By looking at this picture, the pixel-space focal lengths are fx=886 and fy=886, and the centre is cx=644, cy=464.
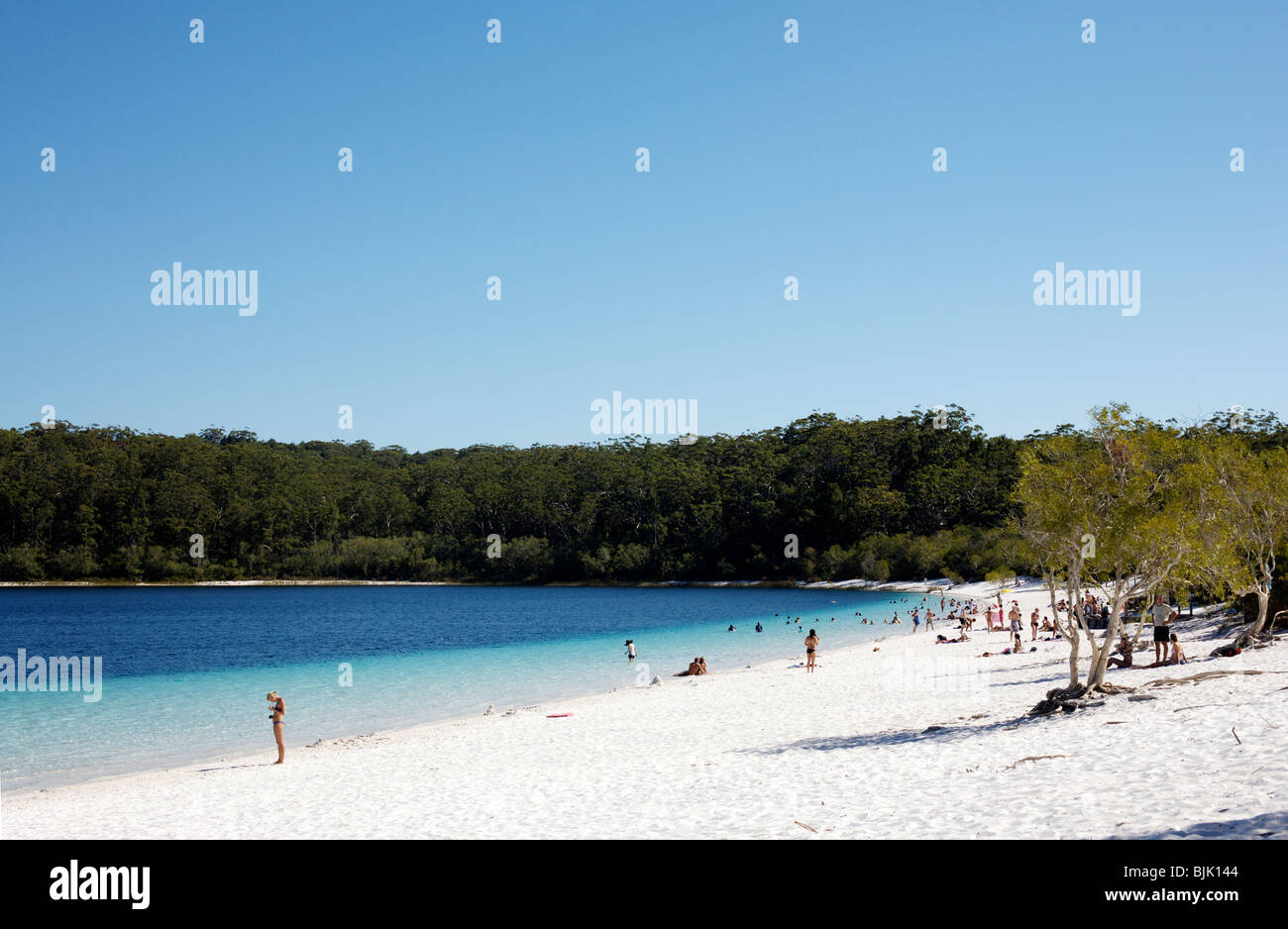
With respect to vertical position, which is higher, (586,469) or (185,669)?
(586,469)

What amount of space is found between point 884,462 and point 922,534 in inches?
564

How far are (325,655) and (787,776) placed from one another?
3750cm

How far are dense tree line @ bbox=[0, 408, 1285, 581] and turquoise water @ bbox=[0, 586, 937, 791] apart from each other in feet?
67.6

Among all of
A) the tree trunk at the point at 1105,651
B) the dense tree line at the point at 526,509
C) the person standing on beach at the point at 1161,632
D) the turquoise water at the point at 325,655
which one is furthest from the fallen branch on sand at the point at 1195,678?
the dense tree line at the point at 526,509

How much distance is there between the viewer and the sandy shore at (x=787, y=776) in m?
9.67

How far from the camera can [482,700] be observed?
1131 inches

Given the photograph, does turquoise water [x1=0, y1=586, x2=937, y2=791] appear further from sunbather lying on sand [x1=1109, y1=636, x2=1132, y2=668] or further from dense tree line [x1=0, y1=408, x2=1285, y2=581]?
dense tree line [x1=0, y1=408, x2=1285, y2=581]

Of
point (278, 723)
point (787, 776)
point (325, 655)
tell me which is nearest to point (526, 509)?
point (325, 655)

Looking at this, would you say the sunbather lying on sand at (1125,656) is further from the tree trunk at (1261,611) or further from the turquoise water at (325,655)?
the turquoise water at (325,655)

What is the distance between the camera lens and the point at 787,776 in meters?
13.0

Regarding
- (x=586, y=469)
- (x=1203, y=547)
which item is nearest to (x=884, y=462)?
(x=586, y=469)
